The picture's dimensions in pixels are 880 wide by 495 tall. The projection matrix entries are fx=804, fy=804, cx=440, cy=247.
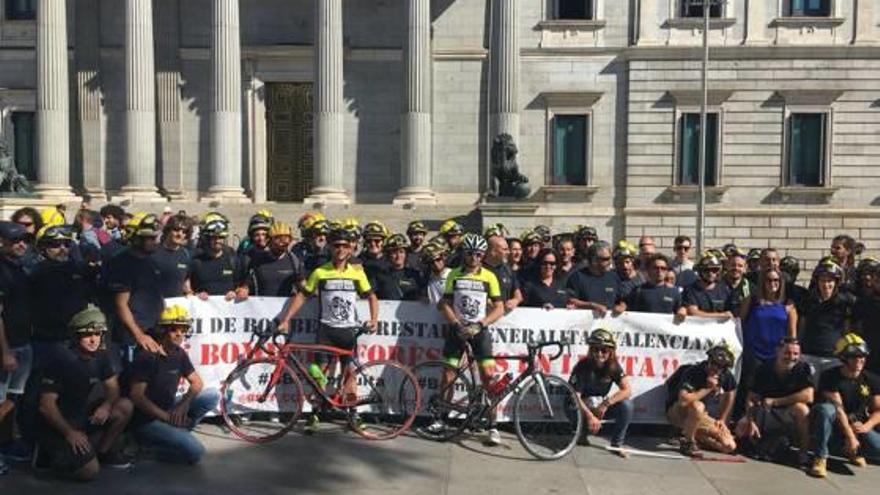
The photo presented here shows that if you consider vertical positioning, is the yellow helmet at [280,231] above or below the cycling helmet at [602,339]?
above

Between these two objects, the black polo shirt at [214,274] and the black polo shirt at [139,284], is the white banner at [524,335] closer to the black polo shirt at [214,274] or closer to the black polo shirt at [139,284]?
the black polo shirt at [214,274]

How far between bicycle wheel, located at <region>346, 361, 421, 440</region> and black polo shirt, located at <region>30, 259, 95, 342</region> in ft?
9.56

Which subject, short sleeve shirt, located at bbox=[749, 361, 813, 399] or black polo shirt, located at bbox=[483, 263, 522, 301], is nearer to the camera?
short sleeve shirt, located at bbox=[749, 361, 813, 399]

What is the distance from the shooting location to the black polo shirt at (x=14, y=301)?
759 centimetres

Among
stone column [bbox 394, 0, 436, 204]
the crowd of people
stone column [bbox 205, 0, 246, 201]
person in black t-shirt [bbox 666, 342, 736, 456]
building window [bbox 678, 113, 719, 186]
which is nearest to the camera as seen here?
the crowd of people

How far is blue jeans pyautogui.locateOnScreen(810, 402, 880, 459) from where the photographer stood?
8086 millimetres

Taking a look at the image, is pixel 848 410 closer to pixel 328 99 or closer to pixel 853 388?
pixel 853 388

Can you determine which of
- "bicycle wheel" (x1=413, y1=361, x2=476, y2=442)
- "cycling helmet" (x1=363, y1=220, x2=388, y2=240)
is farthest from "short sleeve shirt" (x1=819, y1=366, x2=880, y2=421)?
"cycling helmet" (x1=363, y1=220, x2=388, y2=240)

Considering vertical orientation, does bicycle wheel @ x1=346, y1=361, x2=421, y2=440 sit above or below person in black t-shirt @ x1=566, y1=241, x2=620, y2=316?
below

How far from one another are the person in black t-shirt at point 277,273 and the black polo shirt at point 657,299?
3.92 m

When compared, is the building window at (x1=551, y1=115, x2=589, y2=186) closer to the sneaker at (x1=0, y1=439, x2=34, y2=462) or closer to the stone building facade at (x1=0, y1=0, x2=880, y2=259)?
the stone building facade at (x1=0, y1=0, x2=880, y2=259)

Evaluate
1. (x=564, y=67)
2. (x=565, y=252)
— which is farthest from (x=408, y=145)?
(x=565, y=252)

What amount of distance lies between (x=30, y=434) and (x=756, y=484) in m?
6.69

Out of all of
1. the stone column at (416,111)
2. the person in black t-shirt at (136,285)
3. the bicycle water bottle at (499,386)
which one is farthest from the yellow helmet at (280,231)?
the stone column at (416,111)
